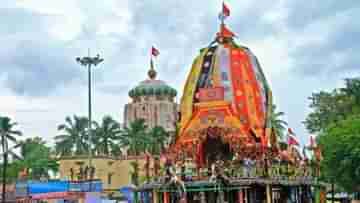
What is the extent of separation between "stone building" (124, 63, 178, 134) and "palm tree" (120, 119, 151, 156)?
11.8m

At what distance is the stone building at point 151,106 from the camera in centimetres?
9125

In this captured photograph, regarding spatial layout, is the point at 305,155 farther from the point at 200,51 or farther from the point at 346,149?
the point at 200,51

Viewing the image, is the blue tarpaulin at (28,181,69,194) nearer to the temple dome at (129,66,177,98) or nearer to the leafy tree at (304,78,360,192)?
the leafy tree at (304,78,360,192)

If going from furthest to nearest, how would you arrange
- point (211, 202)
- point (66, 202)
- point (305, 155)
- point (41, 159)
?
point (41, 159) → point (66, 202) → point (305, 155) → point (211, 202)

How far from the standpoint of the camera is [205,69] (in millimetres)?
42688

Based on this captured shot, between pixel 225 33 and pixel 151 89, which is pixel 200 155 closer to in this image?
pixel 225 33

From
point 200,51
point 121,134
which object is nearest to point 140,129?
point 121,134

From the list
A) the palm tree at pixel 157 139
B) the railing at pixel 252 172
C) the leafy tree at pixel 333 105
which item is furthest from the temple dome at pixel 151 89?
the railing at pixel 252 172

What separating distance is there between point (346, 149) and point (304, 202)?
5.10 metres

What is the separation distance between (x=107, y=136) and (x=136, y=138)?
3.55 metres

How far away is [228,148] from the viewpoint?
41.8 meters

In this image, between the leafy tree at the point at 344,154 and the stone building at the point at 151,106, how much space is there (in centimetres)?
4938

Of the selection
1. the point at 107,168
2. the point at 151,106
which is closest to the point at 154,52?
the point at 107,168

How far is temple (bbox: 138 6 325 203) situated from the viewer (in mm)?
37094
